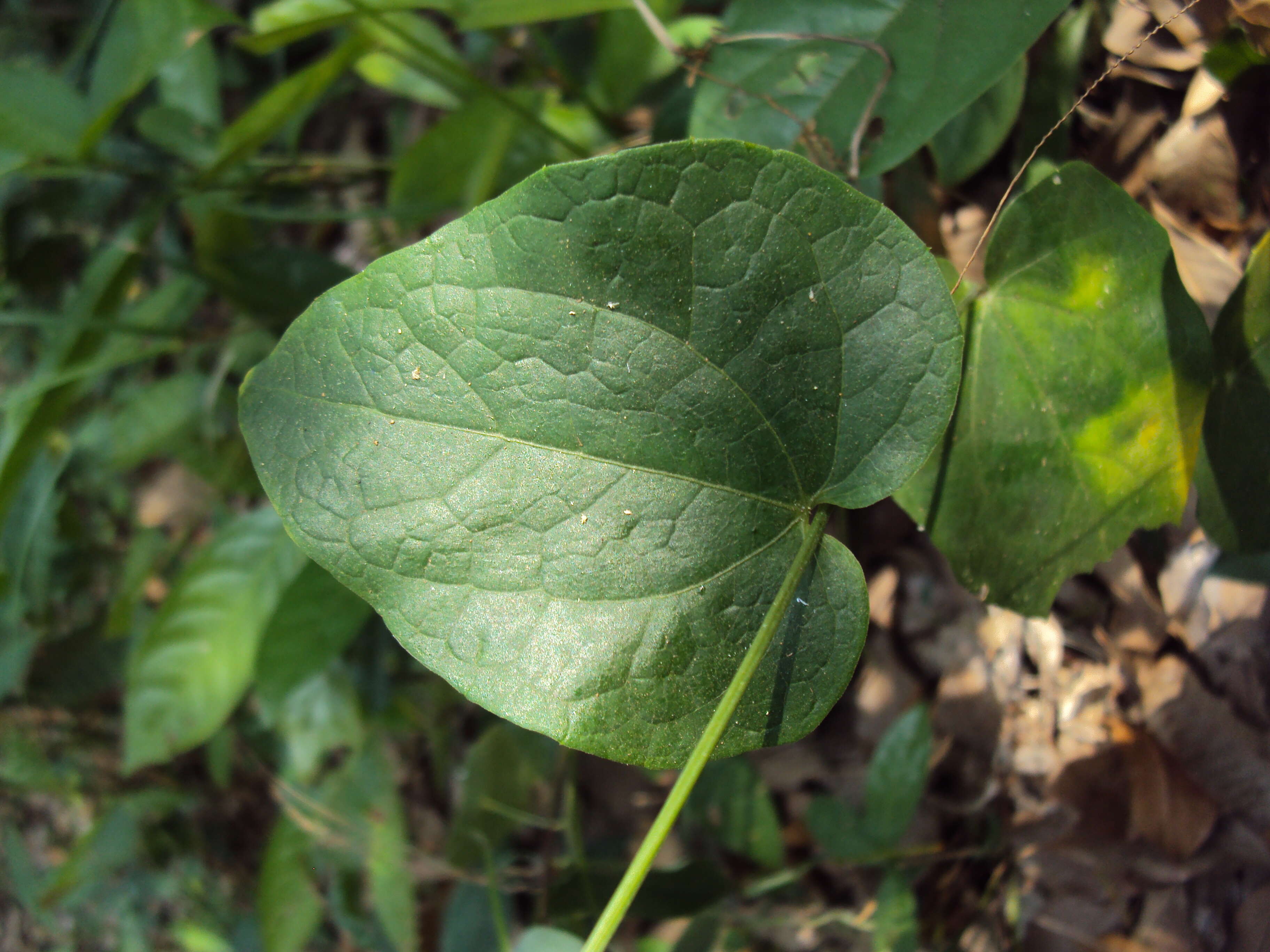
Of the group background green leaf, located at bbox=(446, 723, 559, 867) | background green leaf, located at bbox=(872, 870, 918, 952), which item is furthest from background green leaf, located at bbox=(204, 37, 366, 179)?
background green leaf, located at bbox=(872, 870, 918, 952)

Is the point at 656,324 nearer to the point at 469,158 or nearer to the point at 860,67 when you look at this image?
the point at 860,67

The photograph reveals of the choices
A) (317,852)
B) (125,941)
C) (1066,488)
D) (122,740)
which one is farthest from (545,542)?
(125,941)

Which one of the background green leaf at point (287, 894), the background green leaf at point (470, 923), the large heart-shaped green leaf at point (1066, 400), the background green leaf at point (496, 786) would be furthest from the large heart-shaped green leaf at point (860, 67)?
the background green leaf at point (287, 894)

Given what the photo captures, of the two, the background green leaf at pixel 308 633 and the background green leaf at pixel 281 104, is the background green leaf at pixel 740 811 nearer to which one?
the background green leaf at pixel 308 633

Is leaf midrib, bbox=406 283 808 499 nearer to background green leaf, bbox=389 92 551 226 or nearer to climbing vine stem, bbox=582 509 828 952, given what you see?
climbing vine stem, bbox=582 509 828 952

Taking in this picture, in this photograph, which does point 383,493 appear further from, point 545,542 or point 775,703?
point 775,703

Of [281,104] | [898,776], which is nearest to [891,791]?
[898,776]
